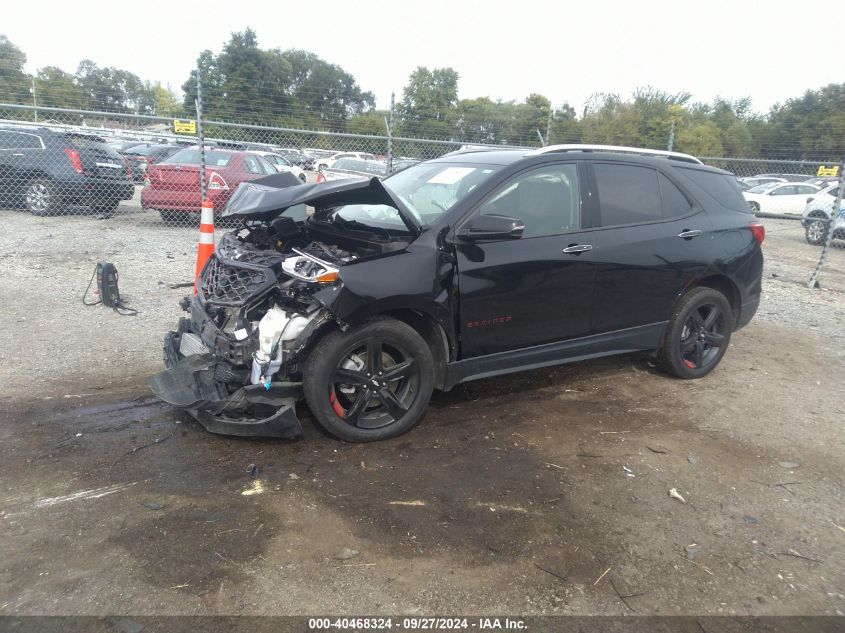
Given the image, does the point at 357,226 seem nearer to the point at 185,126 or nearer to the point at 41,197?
the point at 185,126

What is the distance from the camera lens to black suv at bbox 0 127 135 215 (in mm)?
11000

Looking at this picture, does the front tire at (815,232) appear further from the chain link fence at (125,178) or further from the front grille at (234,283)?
the front grille at (234,283)

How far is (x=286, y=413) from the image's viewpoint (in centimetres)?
341

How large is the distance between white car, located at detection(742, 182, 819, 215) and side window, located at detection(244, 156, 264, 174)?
15.8 m

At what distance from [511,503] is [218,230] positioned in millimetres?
9030

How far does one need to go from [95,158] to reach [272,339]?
10177 millimetres

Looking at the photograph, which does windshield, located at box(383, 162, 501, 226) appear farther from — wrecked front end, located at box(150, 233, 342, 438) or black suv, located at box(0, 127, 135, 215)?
black suv, located at box(0, 127, 135, 215)

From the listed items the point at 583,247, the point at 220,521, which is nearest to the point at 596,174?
the point at 583,247

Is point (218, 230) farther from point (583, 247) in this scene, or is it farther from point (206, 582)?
point (206, 582)

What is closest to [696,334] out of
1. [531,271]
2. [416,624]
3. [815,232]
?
[531,271]

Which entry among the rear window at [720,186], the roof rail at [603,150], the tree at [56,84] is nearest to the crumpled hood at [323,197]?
the roof rail at [603,150]

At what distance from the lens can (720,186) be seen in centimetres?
513

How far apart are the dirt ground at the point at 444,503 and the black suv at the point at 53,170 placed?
24.4 feet

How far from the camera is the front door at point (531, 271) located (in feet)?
12.5
